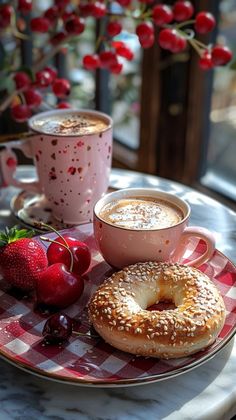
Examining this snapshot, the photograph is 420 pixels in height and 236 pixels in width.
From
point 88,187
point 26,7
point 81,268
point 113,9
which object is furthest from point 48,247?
point 113,9

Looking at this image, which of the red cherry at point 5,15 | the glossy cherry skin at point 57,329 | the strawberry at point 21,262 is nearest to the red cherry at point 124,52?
the red cherry at point 5,15

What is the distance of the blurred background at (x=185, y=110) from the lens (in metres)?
1.57

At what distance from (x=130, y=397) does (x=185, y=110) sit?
1.11m

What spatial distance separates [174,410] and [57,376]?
13 cm

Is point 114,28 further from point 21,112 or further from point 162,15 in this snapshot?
point 21,112

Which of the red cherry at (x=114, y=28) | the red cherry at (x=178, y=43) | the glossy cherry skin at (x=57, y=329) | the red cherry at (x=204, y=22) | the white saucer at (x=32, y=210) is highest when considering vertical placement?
the red cherry at (x=204, y=22)

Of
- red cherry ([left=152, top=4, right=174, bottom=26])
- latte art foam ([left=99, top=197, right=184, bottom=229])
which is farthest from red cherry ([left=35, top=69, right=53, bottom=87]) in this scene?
latte art foam ([left=99, top=197, right=184, bottom=229])

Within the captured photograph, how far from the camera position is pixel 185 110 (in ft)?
5.38

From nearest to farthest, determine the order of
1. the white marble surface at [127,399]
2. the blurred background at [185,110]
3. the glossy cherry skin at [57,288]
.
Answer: the white marble surface at [127,399] < the glossy cherry skin at [57,288] < the blurred background at [185,110]

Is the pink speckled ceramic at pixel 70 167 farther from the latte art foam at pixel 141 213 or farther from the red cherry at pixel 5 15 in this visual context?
the red cherry at pixel 5 15

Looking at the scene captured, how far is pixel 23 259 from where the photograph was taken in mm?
770

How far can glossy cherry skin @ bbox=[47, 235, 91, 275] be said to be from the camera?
819 millimetres

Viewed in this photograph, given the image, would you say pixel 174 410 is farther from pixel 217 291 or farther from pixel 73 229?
pixel 73 229

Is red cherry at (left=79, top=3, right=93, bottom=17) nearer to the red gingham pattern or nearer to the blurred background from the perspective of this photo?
the blurred background
